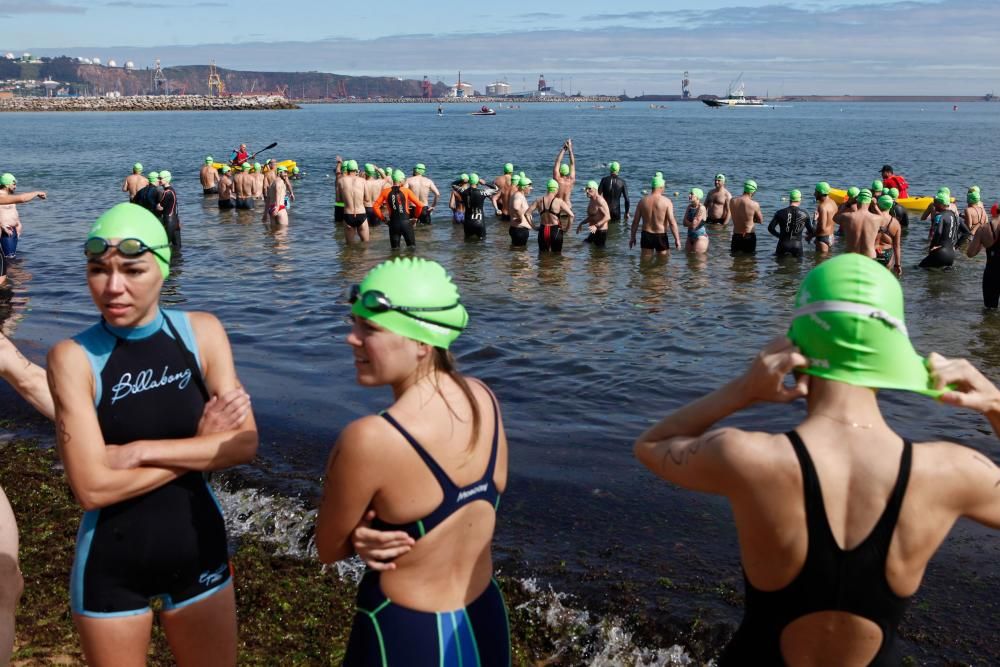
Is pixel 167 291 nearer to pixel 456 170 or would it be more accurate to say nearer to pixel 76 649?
pixel 76 649

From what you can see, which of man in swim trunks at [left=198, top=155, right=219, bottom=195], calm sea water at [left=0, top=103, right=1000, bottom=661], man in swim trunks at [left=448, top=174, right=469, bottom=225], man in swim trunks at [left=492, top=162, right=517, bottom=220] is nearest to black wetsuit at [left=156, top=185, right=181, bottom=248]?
calm sea water at [left=0, top=103, right=1000, bottom=661]

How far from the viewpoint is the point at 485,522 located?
105 inches

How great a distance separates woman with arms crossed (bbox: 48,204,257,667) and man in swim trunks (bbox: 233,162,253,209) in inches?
907

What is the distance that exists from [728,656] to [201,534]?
1764mm

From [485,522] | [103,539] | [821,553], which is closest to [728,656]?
[821,553]

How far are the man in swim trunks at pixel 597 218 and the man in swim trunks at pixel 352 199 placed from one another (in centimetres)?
482

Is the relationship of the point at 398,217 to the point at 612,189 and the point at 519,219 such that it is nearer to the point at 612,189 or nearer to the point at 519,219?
the point at 519,219

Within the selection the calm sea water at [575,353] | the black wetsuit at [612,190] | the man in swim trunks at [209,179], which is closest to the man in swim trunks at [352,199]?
the calm sea water at [575,353]

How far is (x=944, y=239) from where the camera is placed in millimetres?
15594

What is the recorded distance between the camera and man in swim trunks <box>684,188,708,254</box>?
1714cm

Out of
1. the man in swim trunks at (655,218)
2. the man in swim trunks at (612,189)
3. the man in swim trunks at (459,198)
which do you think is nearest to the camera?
the man in swim trunks at (655,218)

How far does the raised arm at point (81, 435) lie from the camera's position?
273 cm

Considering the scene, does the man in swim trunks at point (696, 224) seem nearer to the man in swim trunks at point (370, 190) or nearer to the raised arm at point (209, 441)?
the man in swim trunks at point (370, 190)

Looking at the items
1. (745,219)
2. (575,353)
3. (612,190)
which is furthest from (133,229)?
(612,190)
